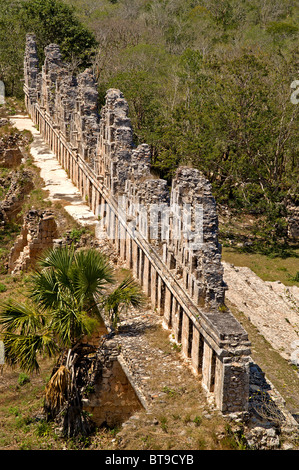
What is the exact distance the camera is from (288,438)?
15.1m

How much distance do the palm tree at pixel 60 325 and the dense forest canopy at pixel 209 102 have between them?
18.9m

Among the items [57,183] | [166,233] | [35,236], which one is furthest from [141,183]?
[57,183]

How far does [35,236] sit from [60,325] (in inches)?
567

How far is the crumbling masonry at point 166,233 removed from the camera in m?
15.6

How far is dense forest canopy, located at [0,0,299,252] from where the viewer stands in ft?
117

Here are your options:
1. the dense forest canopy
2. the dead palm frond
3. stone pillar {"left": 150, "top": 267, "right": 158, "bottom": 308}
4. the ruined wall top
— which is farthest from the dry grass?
the dead palm frond

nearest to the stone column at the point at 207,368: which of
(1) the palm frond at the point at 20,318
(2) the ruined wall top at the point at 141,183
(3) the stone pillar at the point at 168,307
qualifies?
(2) the ruined wall top at the point at 141,183

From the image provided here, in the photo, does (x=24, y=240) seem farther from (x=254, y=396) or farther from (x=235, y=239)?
(x=254, y=396)

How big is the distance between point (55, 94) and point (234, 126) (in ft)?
39.5

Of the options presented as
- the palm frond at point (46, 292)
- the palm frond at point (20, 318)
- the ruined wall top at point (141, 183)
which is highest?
the ruined wall top at point (141, 183)

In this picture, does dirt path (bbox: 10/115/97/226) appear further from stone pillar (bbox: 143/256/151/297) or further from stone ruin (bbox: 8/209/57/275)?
stone pillar (bbox: 143/256/151/297)

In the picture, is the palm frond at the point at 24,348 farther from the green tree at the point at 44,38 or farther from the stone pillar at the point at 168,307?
the green tree at the point at 44,38

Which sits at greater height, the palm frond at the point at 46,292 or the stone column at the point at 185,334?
the palm frond at the point at 46,292

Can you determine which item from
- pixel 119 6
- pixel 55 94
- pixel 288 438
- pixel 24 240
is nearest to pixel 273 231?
pixel 24 240
